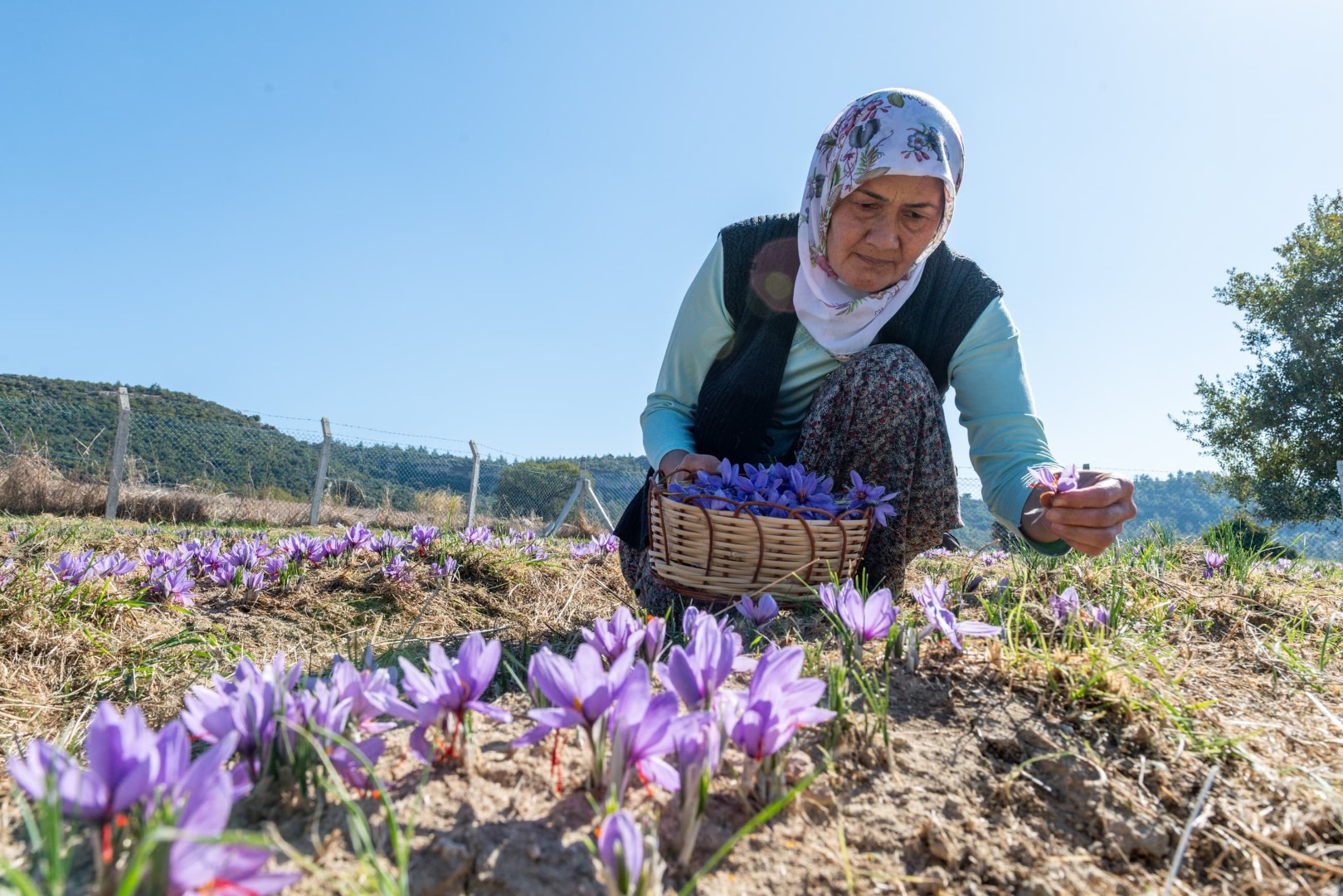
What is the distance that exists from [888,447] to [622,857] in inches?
69.7

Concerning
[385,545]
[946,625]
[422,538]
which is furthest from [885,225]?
[385,545]

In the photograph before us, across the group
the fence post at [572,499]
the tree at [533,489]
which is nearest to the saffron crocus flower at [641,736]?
the fence post at [572,499]

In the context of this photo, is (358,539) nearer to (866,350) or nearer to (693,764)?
(866,350)

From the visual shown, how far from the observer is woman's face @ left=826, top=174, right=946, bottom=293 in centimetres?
217

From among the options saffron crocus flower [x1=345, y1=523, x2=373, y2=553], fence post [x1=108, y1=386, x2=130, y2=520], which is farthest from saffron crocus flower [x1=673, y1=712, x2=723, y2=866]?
fence post [x1=108, y1=386, x2=130, y2=520]

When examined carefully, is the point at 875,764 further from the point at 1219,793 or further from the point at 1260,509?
the point at 1260,509

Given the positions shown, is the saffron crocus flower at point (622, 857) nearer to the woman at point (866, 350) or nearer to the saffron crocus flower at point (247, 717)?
the saffron crocus flower at point (247, 717)

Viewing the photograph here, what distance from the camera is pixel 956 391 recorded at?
2.49 metres

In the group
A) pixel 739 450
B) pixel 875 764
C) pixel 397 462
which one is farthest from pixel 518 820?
pixel 397 462

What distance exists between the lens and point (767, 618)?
1.57 meters

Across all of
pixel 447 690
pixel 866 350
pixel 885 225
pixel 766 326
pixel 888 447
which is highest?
pixel 885 225

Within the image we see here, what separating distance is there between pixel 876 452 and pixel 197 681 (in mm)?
1887

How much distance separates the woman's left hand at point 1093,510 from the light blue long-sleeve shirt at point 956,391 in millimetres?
308

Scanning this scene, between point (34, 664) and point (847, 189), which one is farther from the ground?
point (847, 189)
